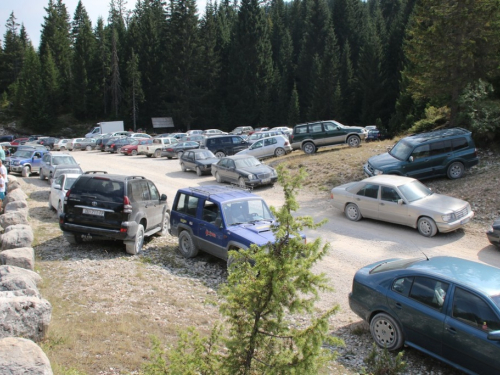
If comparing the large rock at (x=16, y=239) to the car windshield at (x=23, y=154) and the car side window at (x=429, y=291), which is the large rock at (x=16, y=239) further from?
the car windshield at (x=23, y=154)

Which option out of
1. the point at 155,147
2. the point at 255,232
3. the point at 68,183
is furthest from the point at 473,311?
the point at 155,147

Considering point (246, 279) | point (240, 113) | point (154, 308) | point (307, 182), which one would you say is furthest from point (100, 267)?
point (240, 113)

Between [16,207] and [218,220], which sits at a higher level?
[218,220]

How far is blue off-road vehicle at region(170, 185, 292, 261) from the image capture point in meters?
9.78

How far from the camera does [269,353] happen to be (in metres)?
3.57

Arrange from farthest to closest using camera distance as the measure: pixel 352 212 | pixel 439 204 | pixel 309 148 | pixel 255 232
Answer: pixel 309 148, pixel 352 212, pixel 439 204, pixel 255 232

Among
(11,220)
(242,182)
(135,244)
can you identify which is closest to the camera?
(135,244)

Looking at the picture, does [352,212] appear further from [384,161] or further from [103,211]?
[103,211]

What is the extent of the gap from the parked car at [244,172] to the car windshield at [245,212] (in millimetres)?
9811

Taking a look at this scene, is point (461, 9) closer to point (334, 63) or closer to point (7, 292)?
point (7, 292)

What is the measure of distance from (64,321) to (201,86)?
2632 inches

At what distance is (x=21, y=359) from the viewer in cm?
407

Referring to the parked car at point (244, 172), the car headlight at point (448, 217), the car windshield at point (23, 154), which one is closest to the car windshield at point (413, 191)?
the car headlight at point (448, 217)

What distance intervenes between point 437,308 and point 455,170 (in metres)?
12.8
